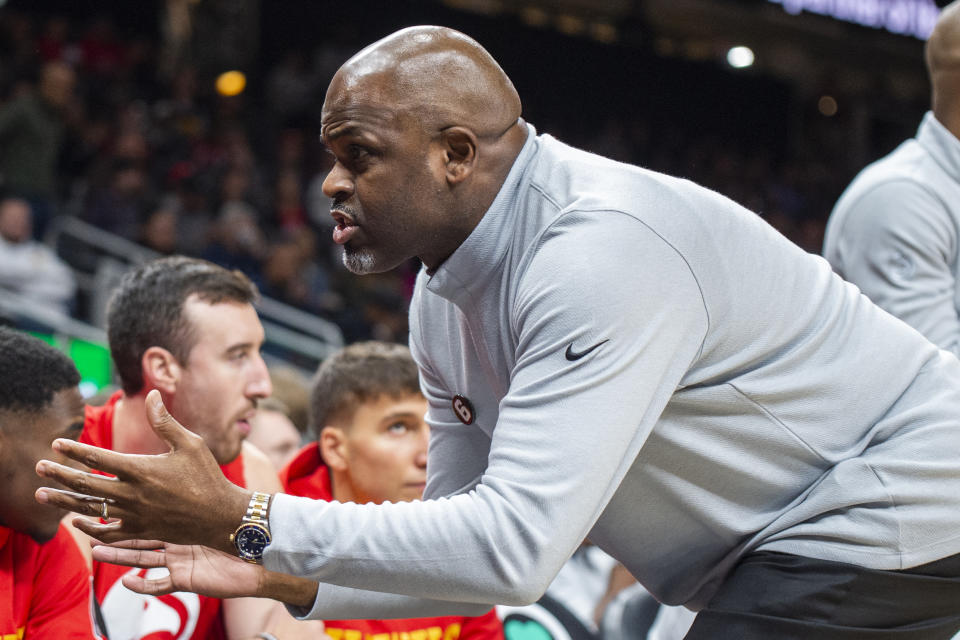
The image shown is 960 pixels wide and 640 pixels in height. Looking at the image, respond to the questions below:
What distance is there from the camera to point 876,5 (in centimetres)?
1293

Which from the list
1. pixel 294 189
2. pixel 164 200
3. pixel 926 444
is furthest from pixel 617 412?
pixel 294 189

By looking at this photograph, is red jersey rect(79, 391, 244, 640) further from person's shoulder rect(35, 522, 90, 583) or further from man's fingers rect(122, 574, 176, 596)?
man's fingers rect(122, 574, 176, 596)

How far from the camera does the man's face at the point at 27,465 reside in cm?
218

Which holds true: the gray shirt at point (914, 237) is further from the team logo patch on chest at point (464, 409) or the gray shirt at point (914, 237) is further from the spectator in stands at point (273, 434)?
the spectator in stands at point (273, 434)

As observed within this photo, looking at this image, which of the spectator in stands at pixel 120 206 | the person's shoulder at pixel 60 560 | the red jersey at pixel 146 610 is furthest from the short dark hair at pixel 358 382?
the spectator in stands at pixel 120 206

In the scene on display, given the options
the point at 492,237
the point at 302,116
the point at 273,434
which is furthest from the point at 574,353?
the point at 302,116

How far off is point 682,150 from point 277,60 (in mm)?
5355

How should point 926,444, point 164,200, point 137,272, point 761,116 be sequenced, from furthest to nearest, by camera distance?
point 761,116 < point 164,200 < point 137,272 < point 926,444

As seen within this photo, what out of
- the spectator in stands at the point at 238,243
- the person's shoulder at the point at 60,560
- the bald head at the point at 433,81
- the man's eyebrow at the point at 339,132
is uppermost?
the bald head at the point at 433,81

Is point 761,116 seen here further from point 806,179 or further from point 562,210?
point 562,210

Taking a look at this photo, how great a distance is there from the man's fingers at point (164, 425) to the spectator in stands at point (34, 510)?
0.79 metres

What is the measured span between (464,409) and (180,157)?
749cm

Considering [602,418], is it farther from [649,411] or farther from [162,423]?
[162,423]

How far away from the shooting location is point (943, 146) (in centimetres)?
278
